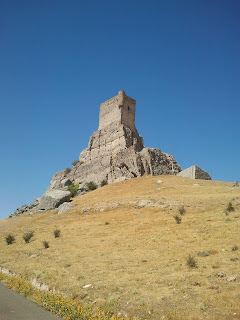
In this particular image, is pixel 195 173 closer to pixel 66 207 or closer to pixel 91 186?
pixel 91 186

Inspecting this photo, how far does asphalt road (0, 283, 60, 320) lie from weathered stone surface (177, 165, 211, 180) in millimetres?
32520

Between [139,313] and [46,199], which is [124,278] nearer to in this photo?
[139,313]

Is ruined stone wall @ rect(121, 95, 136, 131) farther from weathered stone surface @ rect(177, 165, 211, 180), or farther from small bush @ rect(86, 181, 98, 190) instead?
weathered stone surface @ rect(177, 165, 211, 180)

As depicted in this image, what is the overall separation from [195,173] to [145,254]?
26.8m

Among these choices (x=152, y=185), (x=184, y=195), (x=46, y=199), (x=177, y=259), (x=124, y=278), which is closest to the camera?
(x=124, y=278)

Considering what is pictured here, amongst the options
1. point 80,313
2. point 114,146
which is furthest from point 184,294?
point 114,146

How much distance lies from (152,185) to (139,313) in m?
26.6

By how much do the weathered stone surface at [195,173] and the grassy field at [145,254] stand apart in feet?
29.1

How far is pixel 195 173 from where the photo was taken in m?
39.2

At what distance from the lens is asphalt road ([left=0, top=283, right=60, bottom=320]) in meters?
8.16

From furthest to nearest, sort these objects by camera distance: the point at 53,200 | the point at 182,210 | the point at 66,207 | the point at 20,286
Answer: the point at 53,200, the point at 66,207, the point at 182,210, the point at 20,286

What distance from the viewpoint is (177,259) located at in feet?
42.4

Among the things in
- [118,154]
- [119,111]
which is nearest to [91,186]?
[118,154]

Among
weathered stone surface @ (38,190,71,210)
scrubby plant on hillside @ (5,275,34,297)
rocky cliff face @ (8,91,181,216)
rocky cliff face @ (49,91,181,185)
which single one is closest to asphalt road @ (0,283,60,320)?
scrubby plant on hillside @ (5,275,34,297)
